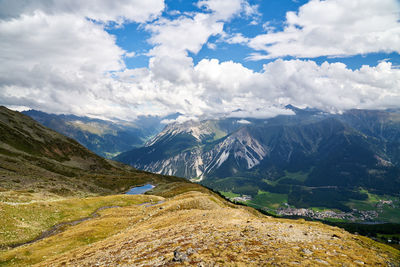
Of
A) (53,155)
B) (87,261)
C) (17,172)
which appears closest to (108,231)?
(87,261)

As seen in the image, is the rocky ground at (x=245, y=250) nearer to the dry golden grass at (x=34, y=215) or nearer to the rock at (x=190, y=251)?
the rock at (x=190, y=251)

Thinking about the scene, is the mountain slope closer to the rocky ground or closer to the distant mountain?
the rocky ground

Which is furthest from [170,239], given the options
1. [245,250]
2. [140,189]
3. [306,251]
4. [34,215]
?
[140,189]

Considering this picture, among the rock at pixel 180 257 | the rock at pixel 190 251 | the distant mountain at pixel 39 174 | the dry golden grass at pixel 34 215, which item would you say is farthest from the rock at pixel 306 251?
the distant mountain at pixel 39 174

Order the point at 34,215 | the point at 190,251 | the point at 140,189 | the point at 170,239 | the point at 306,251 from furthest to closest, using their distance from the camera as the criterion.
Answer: the point at 140,189, the point at 34,215, the point at 170,239, the point at 190,251, the point at 306,251

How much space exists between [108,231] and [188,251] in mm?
37603

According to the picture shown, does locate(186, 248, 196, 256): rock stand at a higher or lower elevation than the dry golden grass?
higher

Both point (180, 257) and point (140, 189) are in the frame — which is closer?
point (180, 257)

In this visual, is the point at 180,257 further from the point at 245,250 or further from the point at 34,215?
the point at 34,215

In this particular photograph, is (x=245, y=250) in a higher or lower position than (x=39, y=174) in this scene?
higher

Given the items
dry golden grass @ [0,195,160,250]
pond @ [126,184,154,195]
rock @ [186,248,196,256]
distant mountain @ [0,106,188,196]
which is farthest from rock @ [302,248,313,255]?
pond @ [126,184,154,195]

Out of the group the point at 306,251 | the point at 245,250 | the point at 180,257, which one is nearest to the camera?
the point at 180,257

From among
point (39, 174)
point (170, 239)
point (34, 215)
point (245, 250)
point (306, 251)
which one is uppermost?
point (306, 251)

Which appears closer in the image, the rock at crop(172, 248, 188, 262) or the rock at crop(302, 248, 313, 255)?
the rock at crop(172, 248, 188, 262)
